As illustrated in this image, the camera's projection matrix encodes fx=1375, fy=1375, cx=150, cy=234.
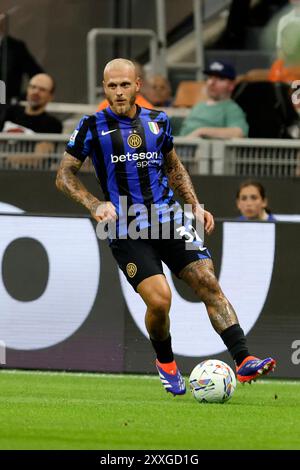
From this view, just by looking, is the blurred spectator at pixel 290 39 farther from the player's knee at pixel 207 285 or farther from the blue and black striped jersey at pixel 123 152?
the player's knee at pixel 207 285

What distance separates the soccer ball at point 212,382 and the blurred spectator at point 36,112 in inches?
246

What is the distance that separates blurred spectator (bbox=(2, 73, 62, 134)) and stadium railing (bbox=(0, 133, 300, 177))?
82cm

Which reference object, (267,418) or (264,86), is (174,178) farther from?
(264,86)

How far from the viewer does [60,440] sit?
777cm

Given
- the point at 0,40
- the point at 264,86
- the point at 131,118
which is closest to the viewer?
the point at 131,118

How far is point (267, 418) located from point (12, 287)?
4582mm

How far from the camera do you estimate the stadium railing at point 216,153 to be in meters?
14.6

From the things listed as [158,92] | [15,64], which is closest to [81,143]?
[158,92]

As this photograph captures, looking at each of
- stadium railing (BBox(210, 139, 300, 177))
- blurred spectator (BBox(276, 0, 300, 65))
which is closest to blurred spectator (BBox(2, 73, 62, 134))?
stadium railing (BBox(210, 139, 300, 177))

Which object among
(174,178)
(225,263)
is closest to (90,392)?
(174,178)

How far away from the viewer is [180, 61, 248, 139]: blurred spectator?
1529 cm

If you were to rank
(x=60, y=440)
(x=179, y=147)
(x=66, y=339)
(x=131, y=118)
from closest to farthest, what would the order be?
1. (x=60, y=440)
2. (x=131, y=118)
3. (x=66, y=339)
4. (x=179, y=147)

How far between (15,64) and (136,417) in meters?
9.09

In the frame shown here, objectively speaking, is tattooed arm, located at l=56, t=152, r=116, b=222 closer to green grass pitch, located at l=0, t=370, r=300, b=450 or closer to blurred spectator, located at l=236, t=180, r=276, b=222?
green grass pitch, located at l=0, t=370, r=300, b=450
